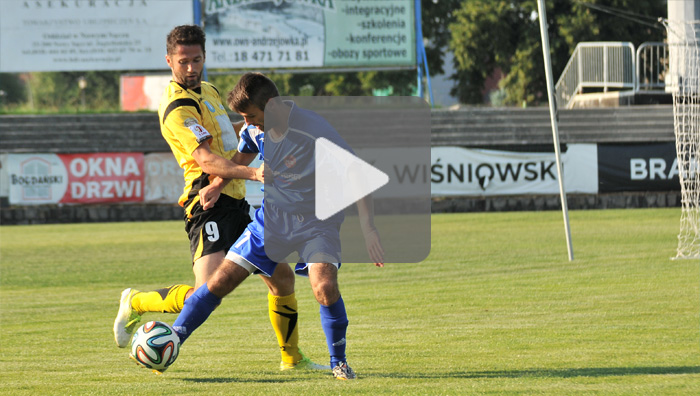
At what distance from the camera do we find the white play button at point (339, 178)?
5617 millimetres

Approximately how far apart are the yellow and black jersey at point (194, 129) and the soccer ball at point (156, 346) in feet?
3.12

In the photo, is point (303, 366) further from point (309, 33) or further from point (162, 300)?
point (309, 33)

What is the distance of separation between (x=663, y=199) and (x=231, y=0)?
13099 millimetres

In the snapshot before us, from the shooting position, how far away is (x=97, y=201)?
81.1 feet

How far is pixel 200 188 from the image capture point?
6.62 metres

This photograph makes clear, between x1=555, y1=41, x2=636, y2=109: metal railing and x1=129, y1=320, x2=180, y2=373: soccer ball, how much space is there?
25.2 metres

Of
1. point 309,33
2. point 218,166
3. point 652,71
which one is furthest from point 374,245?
point 652,71

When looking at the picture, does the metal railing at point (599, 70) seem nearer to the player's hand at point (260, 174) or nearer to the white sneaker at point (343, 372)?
the white sneaker at point (343, 372)

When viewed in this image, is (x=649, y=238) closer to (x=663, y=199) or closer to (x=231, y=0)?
(x=663, y=199)

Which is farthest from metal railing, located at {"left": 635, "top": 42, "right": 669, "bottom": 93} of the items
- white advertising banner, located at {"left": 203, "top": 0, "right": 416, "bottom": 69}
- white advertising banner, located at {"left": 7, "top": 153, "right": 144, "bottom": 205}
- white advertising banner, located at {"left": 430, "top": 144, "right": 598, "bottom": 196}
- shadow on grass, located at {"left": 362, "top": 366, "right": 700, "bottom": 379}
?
shadow on grass, located at {"left": 362, "top": 366, "right": 700, "bottom": 379}

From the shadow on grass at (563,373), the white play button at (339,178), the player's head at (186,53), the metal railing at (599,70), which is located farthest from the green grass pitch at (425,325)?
the metal railing at (599,70)

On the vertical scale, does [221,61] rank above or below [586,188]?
above

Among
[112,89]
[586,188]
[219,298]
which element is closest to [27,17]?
[586,188]

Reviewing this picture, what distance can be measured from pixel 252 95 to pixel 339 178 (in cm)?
69
